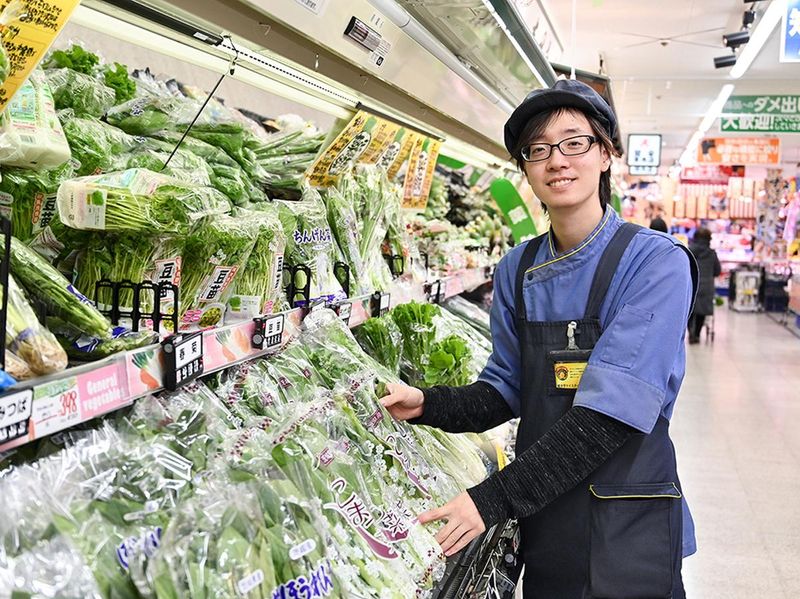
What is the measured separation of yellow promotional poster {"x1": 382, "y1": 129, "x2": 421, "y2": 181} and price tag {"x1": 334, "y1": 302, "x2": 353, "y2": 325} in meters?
0.95

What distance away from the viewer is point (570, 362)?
1746 millimetres

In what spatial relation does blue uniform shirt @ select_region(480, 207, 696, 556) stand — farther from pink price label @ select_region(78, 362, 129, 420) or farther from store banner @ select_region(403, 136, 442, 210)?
store banner @ select_region(403, 136, 442, 210)

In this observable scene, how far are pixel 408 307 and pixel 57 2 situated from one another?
4.82 ft

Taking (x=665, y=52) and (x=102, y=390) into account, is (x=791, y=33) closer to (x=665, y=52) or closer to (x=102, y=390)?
(x=665, y=52)

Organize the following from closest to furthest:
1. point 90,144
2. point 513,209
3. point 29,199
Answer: point 29,199
point 90,144
point 513,209

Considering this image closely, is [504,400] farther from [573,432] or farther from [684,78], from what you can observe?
[684,78]

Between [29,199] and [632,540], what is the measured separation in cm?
133

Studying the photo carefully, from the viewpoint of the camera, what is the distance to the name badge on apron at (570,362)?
5.69 feet

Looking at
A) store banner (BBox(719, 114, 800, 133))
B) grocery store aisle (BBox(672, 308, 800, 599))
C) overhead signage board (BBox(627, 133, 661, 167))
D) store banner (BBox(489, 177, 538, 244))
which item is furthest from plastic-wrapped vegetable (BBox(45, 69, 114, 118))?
overhead signage board (BBox(627, 133, 661, 167))

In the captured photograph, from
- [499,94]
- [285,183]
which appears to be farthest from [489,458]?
[499,94]

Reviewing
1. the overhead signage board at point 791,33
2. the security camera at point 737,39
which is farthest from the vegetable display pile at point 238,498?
the security camera at point 737,39

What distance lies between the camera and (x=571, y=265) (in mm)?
1796

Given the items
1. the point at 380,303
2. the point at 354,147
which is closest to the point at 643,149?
the point at 354,147

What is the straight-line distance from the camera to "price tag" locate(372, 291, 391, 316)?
2322mm
